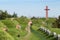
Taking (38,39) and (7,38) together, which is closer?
(7,38)

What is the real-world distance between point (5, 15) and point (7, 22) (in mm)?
24934

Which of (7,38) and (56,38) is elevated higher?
(7,38)

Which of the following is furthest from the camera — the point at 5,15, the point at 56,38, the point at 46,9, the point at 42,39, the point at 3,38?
the point at 46,9

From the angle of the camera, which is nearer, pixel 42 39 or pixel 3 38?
pixel 3 38

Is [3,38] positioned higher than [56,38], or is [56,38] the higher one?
[3,38]

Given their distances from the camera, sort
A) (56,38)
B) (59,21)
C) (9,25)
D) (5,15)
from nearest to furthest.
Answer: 1. (56,38)
2. (9,25)
3. (59,21)
4. (5,15)

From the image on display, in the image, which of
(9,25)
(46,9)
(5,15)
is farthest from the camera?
(46,9)

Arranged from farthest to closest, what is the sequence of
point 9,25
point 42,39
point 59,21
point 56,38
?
1. point 59,21
2. point 9,25
3. point 42,39
4. point 56,38

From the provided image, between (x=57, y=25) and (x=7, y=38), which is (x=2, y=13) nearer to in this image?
(x=57, y=25)

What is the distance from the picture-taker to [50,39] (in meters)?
27.4

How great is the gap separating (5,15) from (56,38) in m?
35.9

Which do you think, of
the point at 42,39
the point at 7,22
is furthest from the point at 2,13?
the point at 42,39

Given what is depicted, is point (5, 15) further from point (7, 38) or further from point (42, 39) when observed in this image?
point (7, 38)

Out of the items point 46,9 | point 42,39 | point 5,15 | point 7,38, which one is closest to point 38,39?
A: point 42,39
